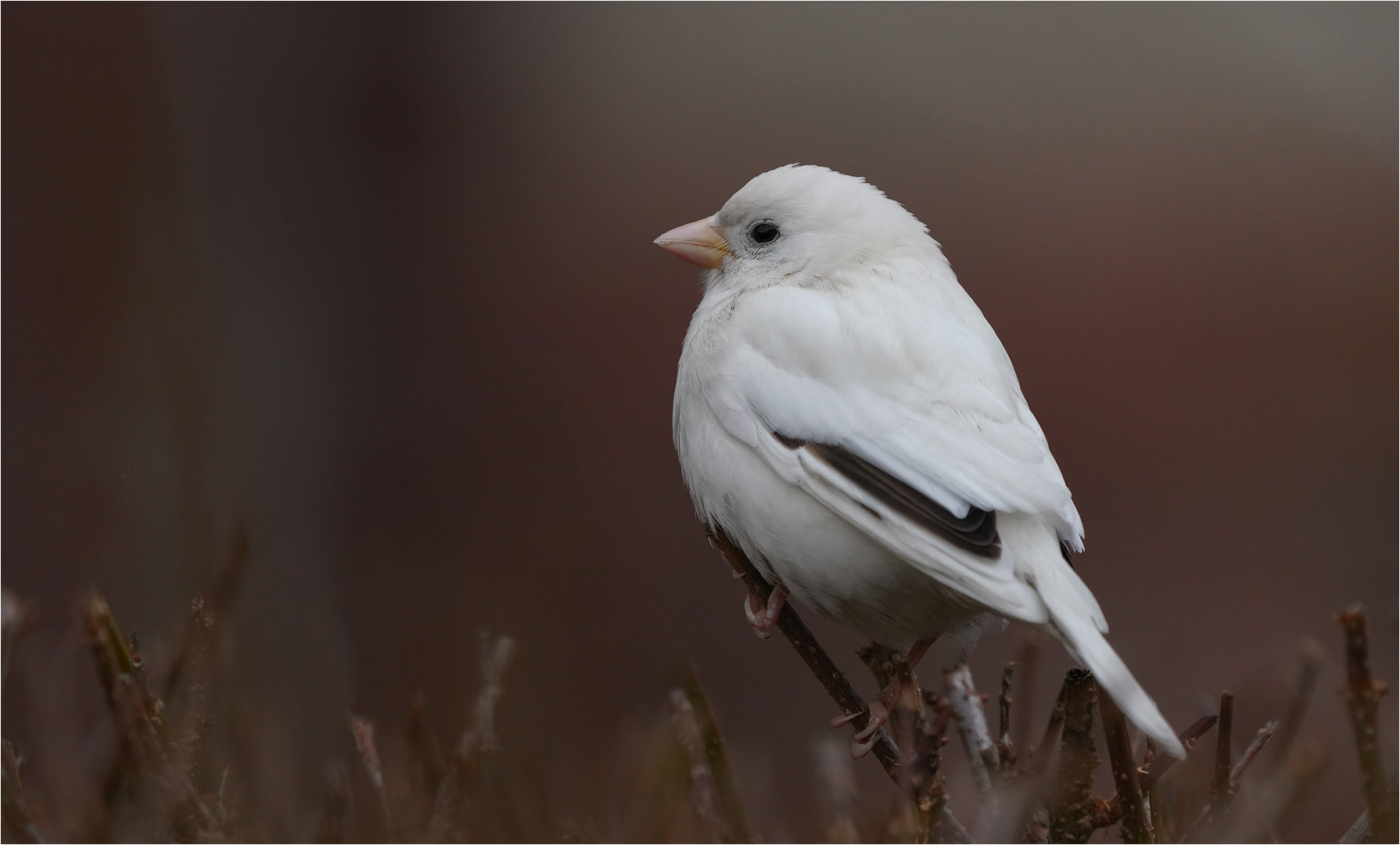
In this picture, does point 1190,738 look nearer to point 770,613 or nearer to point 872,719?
point 872,719

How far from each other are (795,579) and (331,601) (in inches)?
132

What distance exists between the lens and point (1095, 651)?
143 centimetres

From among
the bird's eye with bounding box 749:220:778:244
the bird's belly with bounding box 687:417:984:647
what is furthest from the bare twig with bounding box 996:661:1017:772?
the bird's eye with bounding box 749:220:778:244

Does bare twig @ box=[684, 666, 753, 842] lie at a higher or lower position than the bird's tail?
lower

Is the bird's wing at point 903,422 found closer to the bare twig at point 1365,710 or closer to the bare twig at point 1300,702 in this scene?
the bare twig at point 1300,702

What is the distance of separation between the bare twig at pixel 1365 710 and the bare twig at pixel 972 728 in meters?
0.71

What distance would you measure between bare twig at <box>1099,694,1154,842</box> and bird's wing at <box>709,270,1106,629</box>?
0.18 m

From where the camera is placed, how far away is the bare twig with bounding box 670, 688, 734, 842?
1.49m

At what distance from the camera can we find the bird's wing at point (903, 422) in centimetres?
168

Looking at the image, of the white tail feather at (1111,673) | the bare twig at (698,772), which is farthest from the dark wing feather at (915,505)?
the bare twig at (698,772)

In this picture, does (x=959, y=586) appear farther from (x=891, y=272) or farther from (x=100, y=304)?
(x=100, y=304)

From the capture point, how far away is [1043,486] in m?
1.74

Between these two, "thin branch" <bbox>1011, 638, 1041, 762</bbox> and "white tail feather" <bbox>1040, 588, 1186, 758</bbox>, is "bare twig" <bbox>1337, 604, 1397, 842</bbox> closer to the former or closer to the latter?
"white tail feather" <bbox>1040, 588, 1186, 758</bbox>

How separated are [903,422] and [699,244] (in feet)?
2.36
